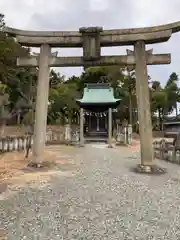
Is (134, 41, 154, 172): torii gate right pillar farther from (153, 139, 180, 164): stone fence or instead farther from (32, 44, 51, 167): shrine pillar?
(32, 44, 51, 167): shrine pillar

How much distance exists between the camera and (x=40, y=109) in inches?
361

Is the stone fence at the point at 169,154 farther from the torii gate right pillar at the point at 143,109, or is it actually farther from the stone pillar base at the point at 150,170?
the torii gate right pillar at the point at 143,109

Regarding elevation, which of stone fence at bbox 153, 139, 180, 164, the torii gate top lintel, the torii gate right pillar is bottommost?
stone fence at bbox 153, 139, 180, 164

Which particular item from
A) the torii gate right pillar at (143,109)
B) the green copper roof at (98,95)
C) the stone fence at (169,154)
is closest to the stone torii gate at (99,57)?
the torii gate right pillar at (143,109)

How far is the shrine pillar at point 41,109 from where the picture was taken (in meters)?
9.12

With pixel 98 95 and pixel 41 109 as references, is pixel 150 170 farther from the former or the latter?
pixel 98 95

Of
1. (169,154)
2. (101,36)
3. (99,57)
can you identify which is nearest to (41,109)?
(99,57)

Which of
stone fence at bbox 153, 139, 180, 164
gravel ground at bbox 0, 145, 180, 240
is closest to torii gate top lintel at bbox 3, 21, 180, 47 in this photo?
gravel ground at bbox 0, 145, 180, 240

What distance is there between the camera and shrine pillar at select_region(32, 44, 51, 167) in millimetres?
9117

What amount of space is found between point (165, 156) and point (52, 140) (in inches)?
404

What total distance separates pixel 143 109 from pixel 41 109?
10.8ft

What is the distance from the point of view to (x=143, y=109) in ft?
29.1

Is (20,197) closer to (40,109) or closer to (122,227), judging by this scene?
(122,227)

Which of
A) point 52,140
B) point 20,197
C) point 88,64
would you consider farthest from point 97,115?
point 20,197
